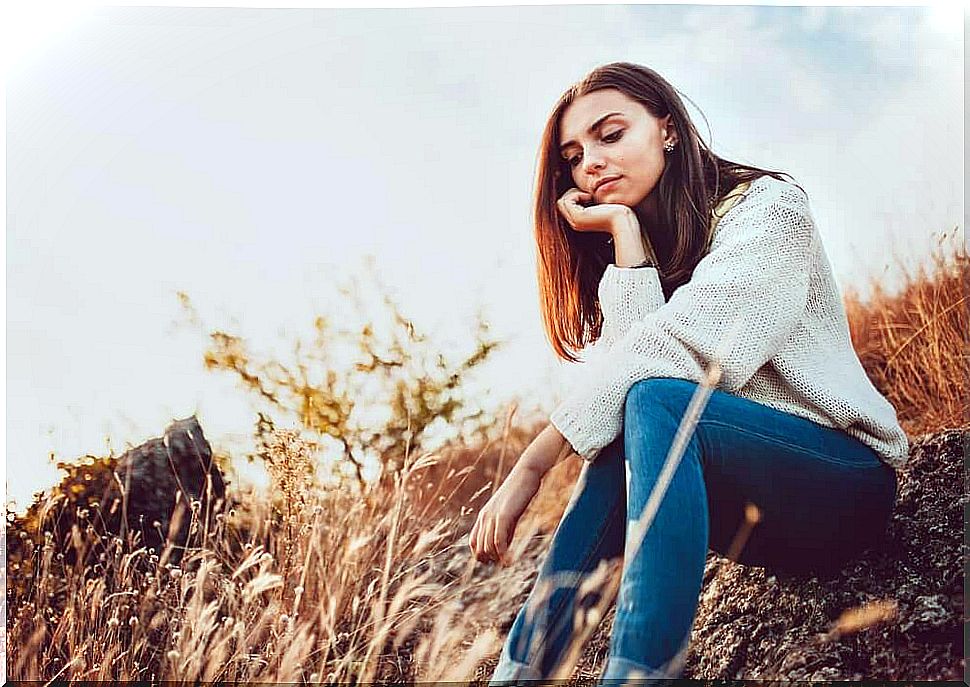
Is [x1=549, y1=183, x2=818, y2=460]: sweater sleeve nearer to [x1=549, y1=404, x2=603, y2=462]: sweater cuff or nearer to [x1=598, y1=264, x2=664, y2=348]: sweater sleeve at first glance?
[x1=549, y1=404, x2=603, y2=462]: sweater cuff

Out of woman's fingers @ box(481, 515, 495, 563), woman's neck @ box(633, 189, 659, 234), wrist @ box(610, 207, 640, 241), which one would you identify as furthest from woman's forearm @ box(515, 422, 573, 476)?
woman's neck @ box(633, 189, 659, 234)

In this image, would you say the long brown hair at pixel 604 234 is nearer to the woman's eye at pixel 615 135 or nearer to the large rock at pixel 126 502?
the woman's eye at pixel 615 135

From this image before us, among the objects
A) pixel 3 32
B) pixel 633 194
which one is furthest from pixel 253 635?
pixel 3 32

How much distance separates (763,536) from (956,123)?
1.25m

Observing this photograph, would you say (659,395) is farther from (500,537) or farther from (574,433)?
(500,537)

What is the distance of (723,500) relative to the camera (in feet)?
6.27

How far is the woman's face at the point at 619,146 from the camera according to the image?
2443 mm

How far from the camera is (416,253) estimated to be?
8.86 feet

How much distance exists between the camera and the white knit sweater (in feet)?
6.48

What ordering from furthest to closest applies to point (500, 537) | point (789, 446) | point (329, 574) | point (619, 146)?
1. point (329, 574)
2. point (619, 146)
3. point (500, 537)
4. point (789, 446)

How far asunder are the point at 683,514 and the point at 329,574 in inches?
47.2

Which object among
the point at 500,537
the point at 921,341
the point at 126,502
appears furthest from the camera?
the point at 921,341

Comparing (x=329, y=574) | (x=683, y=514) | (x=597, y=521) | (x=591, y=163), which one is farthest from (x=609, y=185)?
(x=329, y=574)

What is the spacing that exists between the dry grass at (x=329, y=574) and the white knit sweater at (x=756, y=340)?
465 mm
